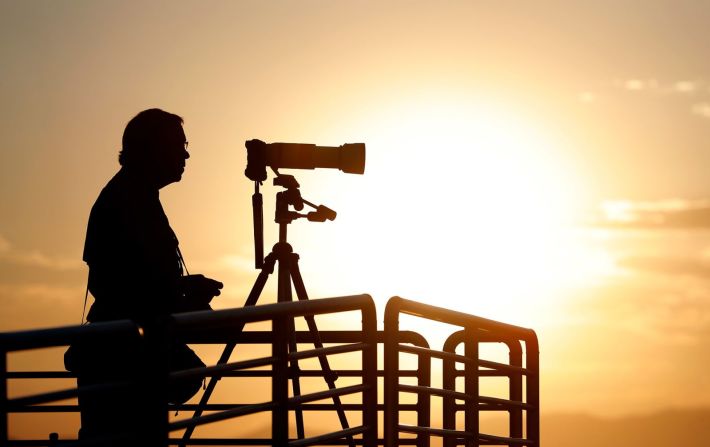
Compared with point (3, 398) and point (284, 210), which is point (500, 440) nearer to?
point (284, 210)

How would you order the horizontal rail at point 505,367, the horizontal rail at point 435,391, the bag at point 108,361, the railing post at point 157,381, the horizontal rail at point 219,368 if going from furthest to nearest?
the horizontal rail at point 505,367 < the horizontal rail at point 435,391 < the bag at point 108,361 < the horizontal rail at point 219,368 < the railing post at point 157,381

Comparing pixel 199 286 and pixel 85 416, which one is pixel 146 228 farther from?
pixel 85 416

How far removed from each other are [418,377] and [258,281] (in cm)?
145

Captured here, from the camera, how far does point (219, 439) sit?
6.64 metres

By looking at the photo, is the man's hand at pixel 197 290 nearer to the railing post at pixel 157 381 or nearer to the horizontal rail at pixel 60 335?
the railing post at pixel 157 381

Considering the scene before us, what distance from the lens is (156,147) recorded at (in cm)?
558

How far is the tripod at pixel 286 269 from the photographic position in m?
6.55

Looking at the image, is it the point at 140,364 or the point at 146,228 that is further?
the point at 146,228

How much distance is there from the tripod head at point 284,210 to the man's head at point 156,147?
5.38 ft

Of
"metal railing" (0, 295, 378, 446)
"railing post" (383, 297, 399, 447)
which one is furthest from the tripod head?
"railing post" (383, 297, 399, 447)

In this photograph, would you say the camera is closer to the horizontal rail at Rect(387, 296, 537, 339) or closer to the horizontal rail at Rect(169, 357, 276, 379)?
the horizontal rail at Rect(387, 296, 537, 339)

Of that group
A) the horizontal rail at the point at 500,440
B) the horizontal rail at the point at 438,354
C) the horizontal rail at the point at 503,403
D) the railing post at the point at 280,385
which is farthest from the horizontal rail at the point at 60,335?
the horizontal rail at the point at 500,440

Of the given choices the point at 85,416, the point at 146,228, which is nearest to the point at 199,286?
the point at 146,228

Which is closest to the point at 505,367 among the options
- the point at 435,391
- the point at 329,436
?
the point at 435,391
